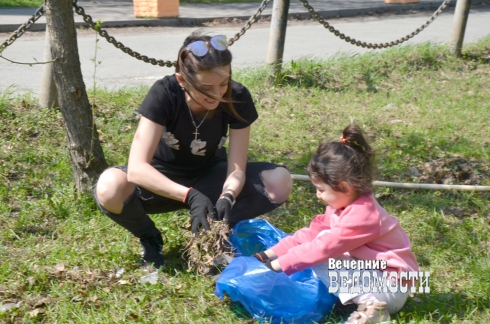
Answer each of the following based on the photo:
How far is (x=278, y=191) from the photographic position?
3146 mm

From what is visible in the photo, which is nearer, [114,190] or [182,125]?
[114,190]

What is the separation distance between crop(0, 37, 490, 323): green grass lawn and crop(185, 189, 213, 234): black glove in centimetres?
37

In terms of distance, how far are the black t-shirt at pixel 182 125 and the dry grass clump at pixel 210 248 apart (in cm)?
47

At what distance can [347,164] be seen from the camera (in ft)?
8.57

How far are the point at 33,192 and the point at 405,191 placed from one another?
2439 millimetres

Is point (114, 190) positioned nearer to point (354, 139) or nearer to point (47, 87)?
point (354, 139)

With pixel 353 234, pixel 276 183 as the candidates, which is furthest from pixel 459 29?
pixel 353 234

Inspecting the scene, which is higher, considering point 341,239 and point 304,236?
point 341,239

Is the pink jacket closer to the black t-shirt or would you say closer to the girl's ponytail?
the girl's ponytail

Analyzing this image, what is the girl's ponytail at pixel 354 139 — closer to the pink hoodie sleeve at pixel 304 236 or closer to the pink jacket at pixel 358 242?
the pink jacket at pixel 358 242

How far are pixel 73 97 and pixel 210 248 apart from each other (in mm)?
1468

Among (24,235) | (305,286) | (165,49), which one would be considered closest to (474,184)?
(305,286)

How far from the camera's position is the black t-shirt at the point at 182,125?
2900mm

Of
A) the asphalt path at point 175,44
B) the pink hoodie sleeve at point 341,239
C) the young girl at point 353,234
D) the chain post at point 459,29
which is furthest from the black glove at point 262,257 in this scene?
the chain post at point 459,29
